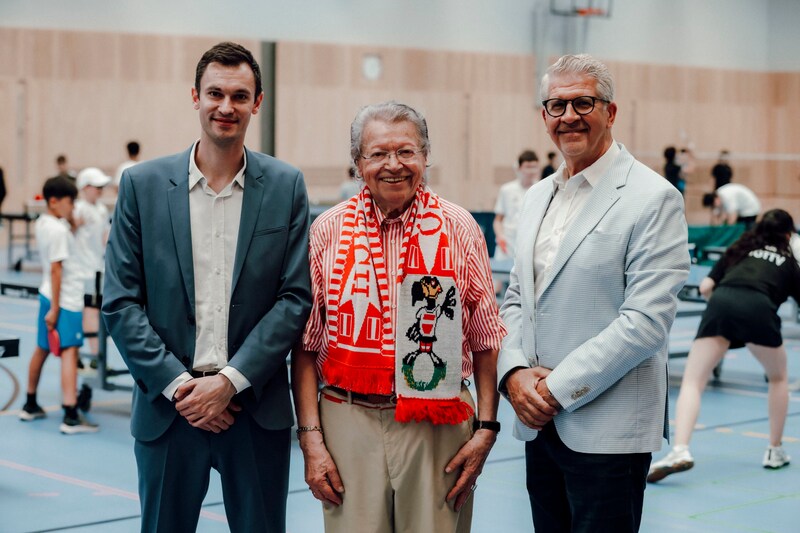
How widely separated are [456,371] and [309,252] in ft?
1.88

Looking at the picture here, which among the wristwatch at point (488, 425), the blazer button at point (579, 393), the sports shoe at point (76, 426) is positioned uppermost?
the blazer button at point (579, 393)

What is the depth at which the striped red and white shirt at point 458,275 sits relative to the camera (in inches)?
136

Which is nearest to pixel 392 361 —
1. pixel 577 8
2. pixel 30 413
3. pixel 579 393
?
pixel 579 393

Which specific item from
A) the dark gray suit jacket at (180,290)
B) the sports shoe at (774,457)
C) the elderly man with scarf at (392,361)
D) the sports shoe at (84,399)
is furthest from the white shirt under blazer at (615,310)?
the sports shoe at (84,399)

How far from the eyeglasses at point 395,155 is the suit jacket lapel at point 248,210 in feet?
1.49

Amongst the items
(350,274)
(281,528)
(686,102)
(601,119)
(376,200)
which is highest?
(686,102)

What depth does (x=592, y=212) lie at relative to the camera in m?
3.46

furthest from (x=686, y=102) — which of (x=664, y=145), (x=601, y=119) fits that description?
(x=601, y=119)

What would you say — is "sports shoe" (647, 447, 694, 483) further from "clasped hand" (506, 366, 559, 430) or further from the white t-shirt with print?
the white t-shirt with print

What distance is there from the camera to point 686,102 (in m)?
30.1

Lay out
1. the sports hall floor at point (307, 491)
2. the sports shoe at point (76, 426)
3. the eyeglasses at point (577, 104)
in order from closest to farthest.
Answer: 1. the eyeglasses at point (577, 104)
2. the sports hall floor at point (307, 491)
3. the sports shoe at point (76, 426)

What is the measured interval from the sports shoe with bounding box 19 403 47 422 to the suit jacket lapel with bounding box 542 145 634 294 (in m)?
6.14

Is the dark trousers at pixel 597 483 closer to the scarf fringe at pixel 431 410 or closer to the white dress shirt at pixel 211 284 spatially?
the scarf fringe at pixel 431 410

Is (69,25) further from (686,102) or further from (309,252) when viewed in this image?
(309,252)
